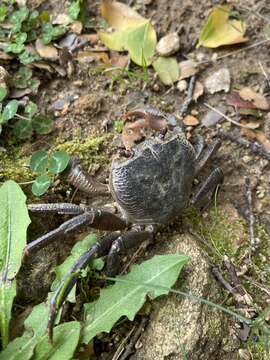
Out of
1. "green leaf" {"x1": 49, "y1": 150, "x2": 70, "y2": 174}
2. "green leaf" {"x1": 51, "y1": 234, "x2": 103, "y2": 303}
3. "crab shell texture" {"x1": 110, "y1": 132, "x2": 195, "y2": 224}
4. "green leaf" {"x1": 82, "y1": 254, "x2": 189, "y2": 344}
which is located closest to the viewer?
"green leaf" {"x1": 82, "y1": 254, "x2": 189, "y2": 344}

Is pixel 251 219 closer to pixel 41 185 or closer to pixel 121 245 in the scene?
pixel 121 245

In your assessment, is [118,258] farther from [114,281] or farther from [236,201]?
[236,201]

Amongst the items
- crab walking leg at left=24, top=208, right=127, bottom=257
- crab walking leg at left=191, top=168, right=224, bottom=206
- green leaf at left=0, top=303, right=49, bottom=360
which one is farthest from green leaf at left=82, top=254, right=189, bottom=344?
crab walking leg at left=191, top=168, right=224, bottom=206

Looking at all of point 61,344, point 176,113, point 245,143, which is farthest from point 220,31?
point 61,344

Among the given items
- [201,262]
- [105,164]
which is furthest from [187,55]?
[201,262]

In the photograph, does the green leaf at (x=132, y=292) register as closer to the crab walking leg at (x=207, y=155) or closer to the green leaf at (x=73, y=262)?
the green leaf at (x=73, y=262)

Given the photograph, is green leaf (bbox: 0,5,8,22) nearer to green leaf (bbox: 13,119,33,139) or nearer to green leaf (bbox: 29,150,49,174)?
green leaf (bbox: 13,119,33,139)
